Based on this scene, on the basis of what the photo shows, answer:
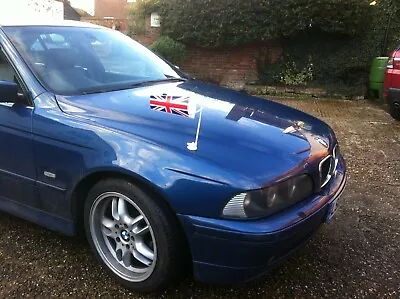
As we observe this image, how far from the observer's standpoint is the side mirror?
2482 mm

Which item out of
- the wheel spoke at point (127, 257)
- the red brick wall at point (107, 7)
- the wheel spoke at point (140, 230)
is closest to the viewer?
the wheel spoke at point (140, 230)

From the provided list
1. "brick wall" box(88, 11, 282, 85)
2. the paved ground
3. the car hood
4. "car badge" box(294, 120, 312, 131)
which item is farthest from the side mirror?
"brick wall" box(88, 11, 282, 85)

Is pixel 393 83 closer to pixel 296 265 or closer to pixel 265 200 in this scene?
pixel 296 265

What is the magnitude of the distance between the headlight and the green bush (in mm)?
8362

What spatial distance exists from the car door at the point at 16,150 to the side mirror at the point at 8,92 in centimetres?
2

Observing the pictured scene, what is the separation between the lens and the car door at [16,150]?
101 inches

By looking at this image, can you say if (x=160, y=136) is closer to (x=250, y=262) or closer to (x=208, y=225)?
(x=208, y=225)

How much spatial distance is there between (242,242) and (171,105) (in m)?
0.97

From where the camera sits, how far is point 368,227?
3293mm

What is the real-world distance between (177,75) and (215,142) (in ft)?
4.99

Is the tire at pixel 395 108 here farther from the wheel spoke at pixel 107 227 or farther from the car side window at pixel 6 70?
the car side window at pixel 6 70

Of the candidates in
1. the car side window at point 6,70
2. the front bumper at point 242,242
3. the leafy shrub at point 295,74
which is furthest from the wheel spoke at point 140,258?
the leafy shrub at point 295,74

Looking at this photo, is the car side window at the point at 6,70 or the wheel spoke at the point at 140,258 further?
the car side window at the point at 6,70

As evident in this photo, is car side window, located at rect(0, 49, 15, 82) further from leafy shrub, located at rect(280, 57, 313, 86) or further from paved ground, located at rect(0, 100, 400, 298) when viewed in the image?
leafy shrub, located at rect(280, 57, 313, 86)
